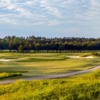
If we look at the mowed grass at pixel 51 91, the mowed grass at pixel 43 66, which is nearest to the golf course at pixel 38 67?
the mowed grass at pixel 43 66

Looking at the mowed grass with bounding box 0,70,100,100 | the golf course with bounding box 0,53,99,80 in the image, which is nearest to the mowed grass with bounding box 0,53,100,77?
the golf course with bounding box 0,53,99,80

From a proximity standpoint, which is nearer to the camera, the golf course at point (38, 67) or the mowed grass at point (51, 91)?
the mowed grass at point (51, 91)

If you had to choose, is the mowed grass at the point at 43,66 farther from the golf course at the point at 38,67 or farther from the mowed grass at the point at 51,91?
the mowed grass at the point at 51,91

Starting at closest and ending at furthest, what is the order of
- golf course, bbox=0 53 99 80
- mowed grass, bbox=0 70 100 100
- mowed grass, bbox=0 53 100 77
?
mowed grass, bbox=0 70 100 100 → golf course, bbox=0 53 99 80 → mowed grass, bbox=0 53 100 77

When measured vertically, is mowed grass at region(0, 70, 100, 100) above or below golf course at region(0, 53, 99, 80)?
above

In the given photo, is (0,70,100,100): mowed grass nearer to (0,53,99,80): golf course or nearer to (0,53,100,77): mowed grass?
(0,53,99,80): golf course

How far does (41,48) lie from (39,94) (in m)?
162

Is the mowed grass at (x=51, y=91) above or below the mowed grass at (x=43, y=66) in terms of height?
above

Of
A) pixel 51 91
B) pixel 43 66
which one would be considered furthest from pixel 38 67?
pixel 51 91

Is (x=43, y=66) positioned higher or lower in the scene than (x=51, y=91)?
lower

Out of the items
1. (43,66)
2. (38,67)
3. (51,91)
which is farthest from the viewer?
(43,66)

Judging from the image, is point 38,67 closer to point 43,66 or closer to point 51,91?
point 43,66

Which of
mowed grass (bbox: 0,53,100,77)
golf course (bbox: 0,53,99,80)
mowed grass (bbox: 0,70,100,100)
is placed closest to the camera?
mowed grass (bbox: 0,70,100,100)

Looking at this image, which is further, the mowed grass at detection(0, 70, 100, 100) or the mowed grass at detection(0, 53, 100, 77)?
the mowed grass at detection(0, 53, 100, 77)
